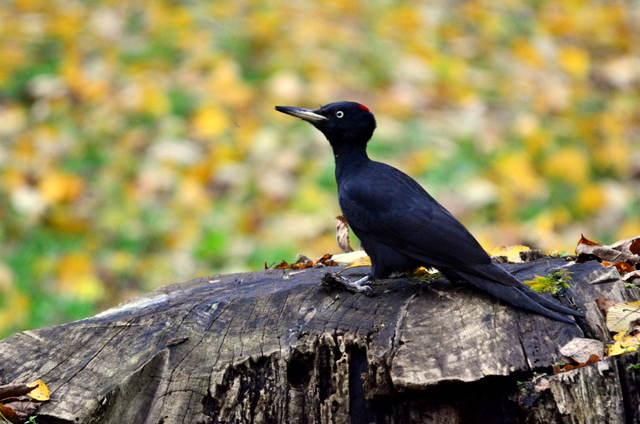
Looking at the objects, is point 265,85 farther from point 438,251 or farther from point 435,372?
point 435,372

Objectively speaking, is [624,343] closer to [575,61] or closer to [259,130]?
[259,130]

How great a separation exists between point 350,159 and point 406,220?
709 millimetres

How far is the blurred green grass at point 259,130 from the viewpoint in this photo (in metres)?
5.80

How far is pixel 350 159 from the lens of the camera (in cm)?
403

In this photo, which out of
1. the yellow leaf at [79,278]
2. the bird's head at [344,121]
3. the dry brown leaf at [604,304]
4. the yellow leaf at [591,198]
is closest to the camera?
the dry brown leaf at [604,304]

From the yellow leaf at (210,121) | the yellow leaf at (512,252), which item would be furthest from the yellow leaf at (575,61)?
the yellow leaf at (512,252)

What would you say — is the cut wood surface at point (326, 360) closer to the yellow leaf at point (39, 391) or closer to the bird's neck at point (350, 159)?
the yellow leaf at point (39, 391)

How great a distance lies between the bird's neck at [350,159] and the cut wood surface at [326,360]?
0.91 meters

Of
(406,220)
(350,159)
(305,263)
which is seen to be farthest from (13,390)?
(350,159)

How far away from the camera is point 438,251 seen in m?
3.25

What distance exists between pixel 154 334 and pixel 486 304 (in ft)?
4.11

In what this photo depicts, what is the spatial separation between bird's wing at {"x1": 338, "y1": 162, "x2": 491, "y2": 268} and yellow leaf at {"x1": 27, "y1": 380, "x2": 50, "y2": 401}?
148 cm

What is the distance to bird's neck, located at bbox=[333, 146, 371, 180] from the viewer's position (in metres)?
3.99

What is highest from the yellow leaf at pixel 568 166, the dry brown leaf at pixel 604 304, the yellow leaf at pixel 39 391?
the yellow leaf at pixel 568 166
